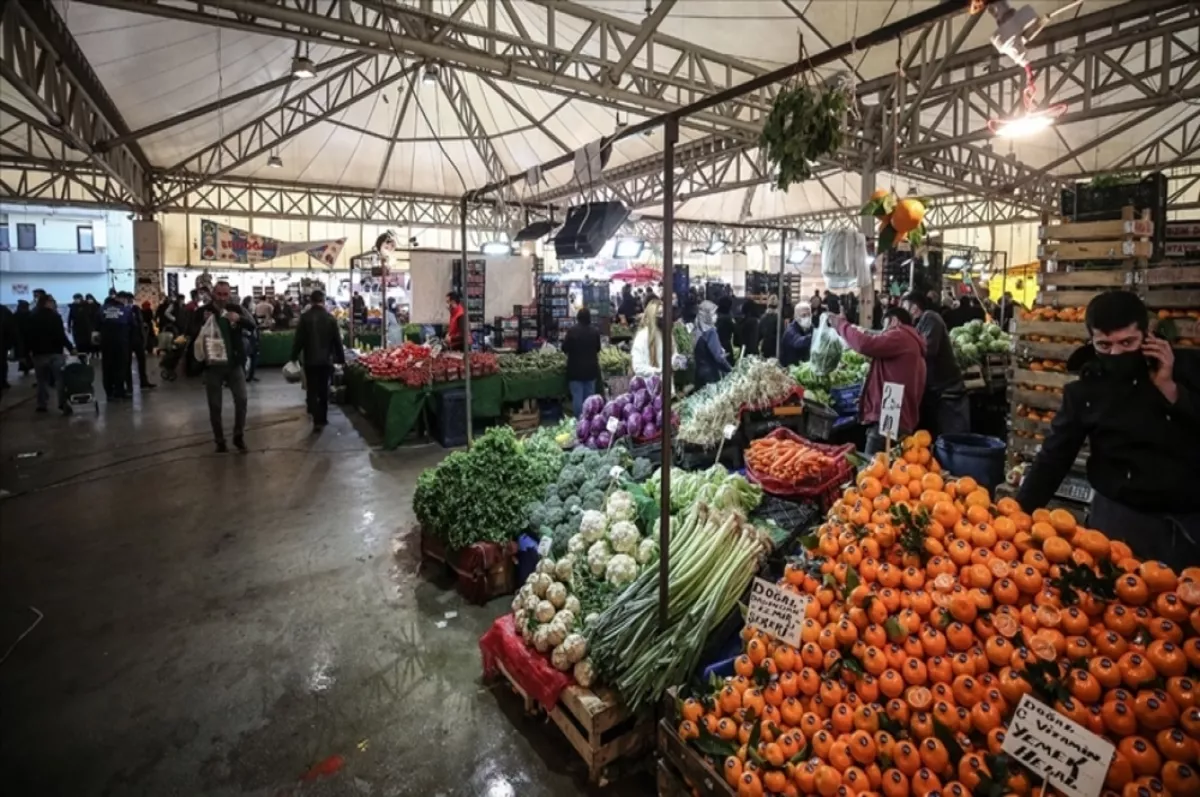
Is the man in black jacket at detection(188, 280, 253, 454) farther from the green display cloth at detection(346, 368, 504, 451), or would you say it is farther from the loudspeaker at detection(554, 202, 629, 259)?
the loudspeaker at detection(554, 202, 629, 259)

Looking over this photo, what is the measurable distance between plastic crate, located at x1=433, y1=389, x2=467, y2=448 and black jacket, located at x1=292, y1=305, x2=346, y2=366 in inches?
71.4

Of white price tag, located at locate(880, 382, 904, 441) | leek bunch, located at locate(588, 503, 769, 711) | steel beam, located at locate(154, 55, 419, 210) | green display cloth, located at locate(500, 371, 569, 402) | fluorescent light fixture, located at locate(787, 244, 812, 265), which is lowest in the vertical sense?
leek bunch, located at locate(588, 503, 769, 711)

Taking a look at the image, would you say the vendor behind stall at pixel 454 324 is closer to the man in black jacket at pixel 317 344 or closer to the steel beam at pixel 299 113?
the man in black jacket at pixel 317 344

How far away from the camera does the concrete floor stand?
2.64 metres

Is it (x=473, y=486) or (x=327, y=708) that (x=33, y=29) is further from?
(x=327, y=708)

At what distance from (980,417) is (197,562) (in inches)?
293

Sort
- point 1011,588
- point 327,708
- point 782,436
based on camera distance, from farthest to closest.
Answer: point 782,436
point 327,708
point 1011,588

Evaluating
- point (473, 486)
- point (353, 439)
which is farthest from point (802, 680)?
point (353, 439)

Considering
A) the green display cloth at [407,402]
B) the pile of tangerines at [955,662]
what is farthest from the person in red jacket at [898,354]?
the green display cloth at [407,402]

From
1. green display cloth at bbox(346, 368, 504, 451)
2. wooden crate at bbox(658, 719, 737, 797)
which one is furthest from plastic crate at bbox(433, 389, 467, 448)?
wooden crate at bbox(658, 719, 737, 797)

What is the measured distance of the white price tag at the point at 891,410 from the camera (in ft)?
10.8

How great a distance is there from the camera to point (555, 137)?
13.8 m

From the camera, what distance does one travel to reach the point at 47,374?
10.1 metres

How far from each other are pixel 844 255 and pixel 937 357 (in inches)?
44.5
